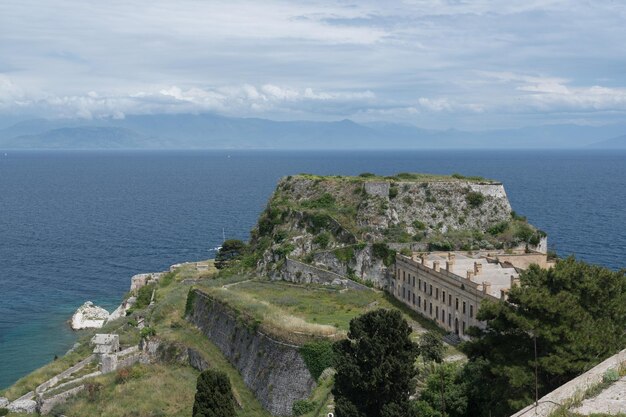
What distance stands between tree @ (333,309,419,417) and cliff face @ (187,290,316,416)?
10799 millimetres

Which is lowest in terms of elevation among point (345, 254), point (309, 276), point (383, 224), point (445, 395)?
point (309, 276)

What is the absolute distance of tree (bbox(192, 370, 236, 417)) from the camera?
125 feet

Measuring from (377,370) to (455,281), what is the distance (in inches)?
792

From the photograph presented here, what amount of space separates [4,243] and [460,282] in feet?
336

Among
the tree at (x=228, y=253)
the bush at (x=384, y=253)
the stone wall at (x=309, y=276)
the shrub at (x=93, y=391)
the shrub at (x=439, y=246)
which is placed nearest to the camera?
the shrub at (x=93, y=391)

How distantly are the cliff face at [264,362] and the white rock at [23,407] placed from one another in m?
15.1

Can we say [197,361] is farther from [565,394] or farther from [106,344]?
[565,394]

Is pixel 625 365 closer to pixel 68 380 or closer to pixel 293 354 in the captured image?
pixel 293 354

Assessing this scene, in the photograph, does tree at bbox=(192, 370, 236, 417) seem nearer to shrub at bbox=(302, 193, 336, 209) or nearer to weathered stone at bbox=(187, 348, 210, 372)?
weathered stone at bbox=(187, 348, 210, 372)

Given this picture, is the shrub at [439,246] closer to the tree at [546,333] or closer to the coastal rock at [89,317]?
the tree at [546,333]

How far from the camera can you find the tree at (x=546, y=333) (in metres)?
29.4

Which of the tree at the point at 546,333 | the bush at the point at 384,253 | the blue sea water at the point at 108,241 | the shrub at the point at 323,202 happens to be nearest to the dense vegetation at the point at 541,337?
the tree at the point at 546,333

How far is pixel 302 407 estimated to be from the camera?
43.3 meters

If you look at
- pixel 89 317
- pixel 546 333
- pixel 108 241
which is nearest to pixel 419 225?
pixel 89 317
